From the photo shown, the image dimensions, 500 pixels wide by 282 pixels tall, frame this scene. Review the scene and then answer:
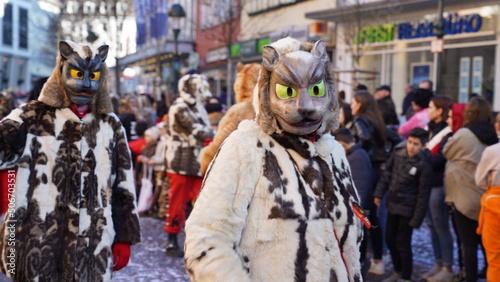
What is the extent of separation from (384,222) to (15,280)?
4526 millimetres

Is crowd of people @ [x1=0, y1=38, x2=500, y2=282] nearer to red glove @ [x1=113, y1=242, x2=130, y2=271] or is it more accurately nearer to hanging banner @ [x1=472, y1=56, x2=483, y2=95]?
red glove @ [x1=113, y1=242, x2=130, y2=271]

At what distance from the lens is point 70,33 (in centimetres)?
2719

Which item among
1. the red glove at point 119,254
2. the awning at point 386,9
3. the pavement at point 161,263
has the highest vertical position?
the awning at point 386,9

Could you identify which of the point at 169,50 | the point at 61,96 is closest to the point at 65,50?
the point at 61,96

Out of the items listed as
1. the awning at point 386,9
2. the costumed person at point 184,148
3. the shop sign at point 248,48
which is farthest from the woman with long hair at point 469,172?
the shop sign at point 248,48

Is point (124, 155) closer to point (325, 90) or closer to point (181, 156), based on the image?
point (325, 90)

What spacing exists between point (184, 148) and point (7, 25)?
6601 centimetres

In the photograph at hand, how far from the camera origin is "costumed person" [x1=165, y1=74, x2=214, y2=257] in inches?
301

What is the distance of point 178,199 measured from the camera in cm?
766

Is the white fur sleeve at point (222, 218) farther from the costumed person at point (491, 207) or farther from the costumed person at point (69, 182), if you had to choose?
the costumed person at point (491, 207)

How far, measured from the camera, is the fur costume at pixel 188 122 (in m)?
7.92

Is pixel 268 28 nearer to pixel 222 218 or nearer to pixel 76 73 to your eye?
pixel 76 73

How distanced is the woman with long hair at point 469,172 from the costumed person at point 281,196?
3.75m

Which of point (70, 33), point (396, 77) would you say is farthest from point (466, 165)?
point (70, 33)
